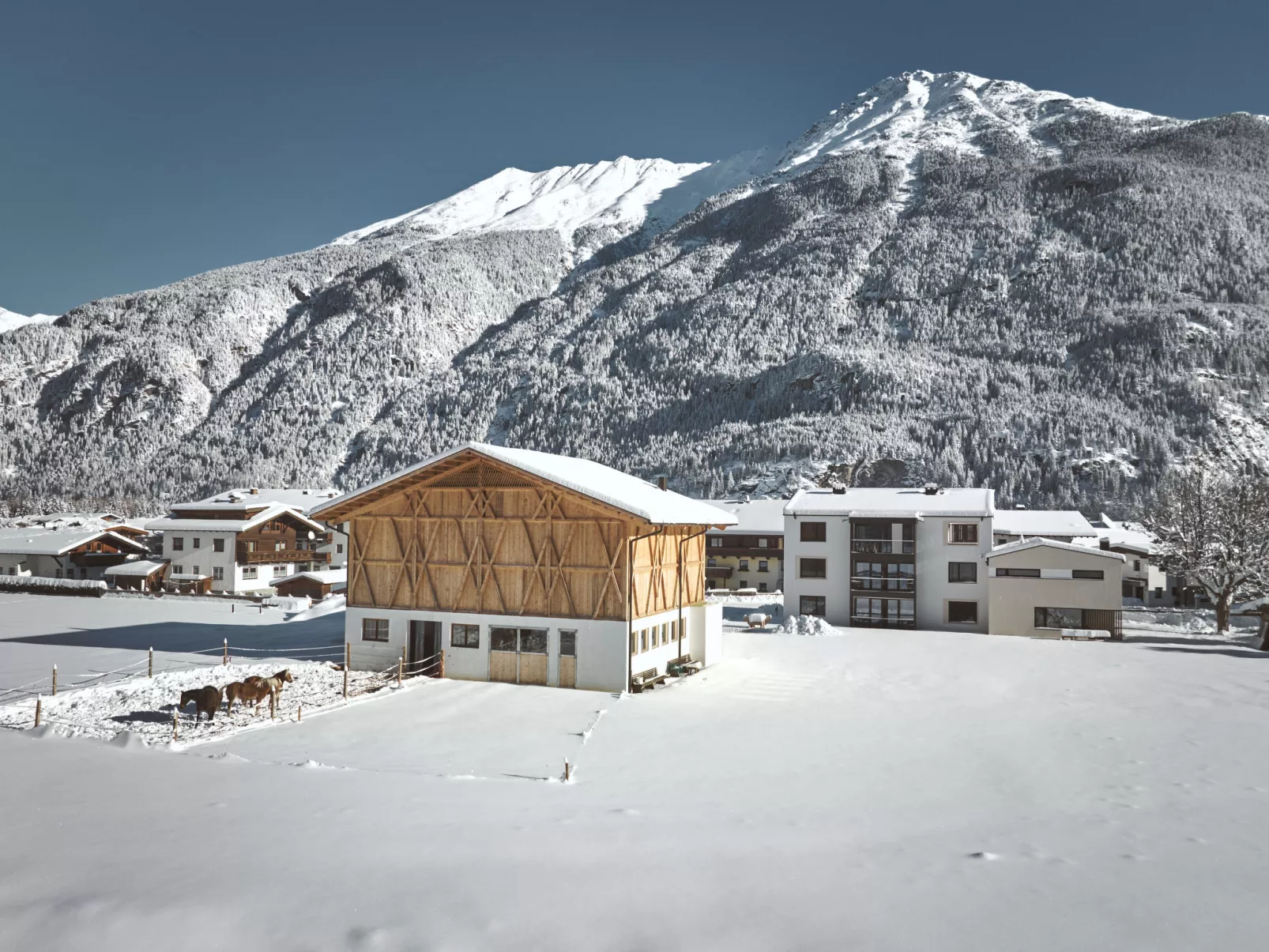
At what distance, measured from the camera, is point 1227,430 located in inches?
5920

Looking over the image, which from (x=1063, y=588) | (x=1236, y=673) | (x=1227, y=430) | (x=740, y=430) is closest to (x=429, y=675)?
(x=1236, y=673)

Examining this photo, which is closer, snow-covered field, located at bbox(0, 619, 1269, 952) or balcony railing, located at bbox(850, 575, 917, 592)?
snow-covered field, located at bbox(0, 619, 1269, 952)

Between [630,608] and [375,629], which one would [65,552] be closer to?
[375,629]

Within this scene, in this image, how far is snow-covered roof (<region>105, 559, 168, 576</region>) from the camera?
67.1 metres

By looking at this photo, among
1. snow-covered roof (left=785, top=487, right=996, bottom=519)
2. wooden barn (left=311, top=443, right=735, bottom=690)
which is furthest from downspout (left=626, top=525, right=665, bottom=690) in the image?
snow-covered roof (left=785, top=487, right=996, bottom=519)

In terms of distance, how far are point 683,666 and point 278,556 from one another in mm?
53462

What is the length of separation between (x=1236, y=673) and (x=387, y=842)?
3308cm

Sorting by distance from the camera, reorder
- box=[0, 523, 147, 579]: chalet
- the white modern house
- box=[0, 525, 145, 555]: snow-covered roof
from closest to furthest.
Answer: the white modern house, box=[0, 523, 147, 579]: chalet, box=[0, 525, 145, 555]: snow-covered roof

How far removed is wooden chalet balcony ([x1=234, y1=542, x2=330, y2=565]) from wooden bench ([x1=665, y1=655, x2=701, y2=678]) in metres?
50.7

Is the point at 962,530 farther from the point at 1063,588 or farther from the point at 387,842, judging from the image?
the point at 387,842

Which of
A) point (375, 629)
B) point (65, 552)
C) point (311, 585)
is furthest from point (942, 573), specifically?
point (65, 552)

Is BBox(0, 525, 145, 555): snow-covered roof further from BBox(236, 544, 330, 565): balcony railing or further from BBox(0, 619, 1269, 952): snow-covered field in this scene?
BBox(0, 619, 1269, 952): snow-covered field

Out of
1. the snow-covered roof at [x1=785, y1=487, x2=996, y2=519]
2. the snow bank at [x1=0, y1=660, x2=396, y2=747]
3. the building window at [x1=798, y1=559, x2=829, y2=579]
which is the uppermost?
the snow-covered roof at [x1=785, y1=487, x2=996, y2=519]

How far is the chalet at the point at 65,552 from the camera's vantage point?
6906cm
